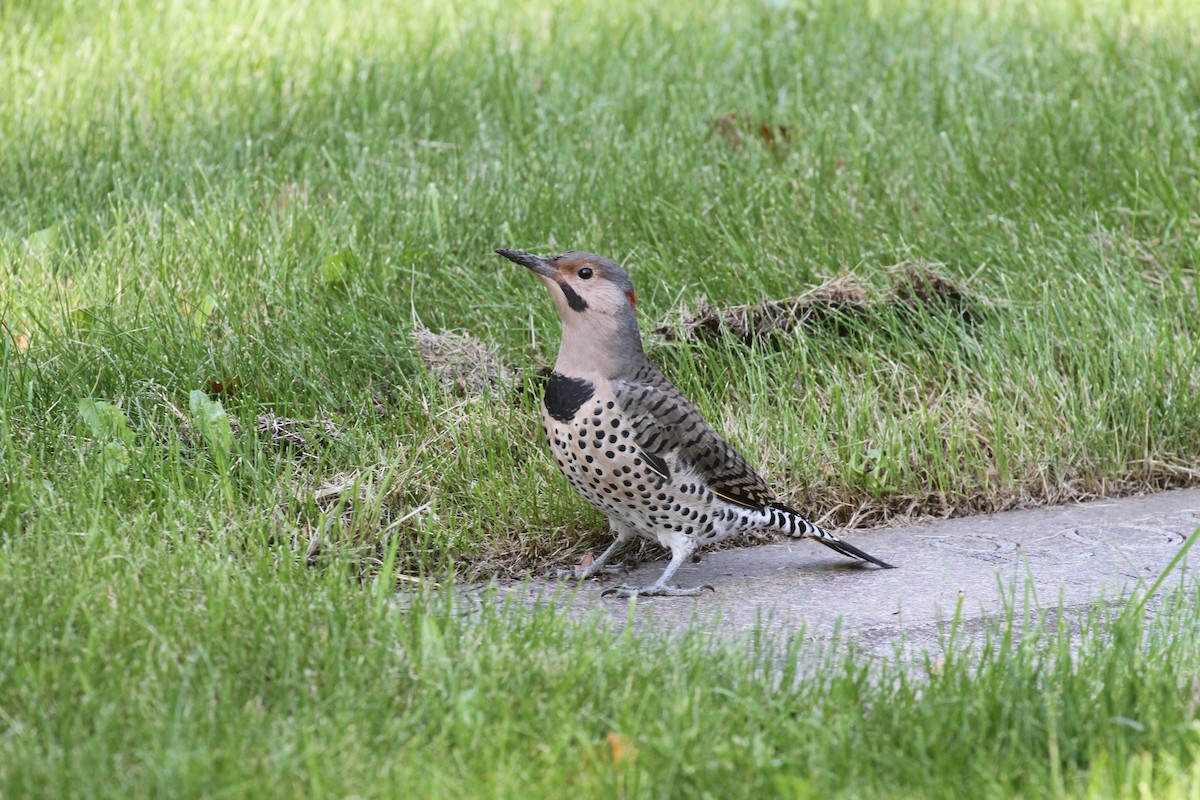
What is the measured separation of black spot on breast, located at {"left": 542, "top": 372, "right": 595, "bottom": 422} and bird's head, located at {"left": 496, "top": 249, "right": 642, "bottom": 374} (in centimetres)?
5

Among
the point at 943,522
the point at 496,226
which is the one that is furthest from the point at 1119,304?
the point at 496,226

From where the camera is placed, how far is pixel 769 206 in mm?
6215

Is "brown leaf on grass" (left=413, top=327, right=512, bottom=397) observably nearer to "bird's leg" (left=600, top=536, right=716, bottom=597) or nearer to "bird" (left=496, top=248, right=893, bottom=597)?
"bird" (left=496, top=248, right=893, bottom=597)

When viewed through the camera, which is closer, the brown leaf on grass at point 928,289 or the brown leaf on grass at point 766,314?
the brown leaf on grass at point 766,314

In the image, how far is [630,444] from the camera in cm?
402

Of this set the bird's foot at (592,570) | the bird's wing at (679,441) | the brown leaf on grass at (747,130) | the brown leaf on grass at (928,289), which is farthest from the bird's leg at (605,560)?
the brown leaf on grass at (747,130)

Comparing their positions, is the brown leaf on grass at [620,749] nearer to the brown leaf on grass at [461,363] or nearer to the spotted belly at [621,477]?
the spotted belly at [621,477]

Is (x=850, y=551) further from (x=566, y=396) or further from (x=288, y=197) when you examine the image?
(x=288, y=197)

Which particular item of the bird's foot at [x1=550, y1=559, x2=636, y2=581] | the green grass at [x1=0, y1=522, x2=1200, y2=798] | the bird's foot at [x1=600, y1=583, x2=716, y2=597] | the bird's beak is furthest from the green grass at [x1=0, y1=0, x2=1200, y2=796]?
the bird's beak

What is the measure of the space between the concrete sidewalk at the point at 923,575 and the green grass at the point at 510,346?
0.20 m

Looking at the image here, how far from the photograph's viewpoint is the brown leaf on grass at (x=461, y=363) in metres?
4.96

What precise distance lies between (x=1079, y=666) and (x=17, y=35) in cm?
704

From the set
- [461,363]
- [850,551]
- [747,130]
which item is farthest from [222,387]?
[747,130]

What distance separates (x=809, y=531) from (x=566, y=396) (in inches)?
34.9
